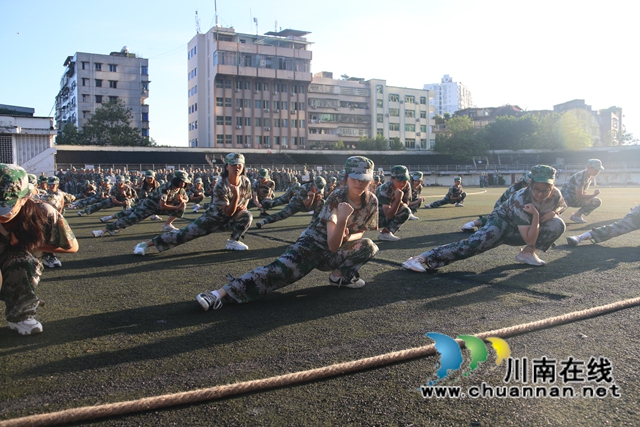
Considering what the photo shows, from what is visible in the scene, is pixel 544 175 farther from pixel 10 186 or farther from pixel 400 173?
pixel 10 186

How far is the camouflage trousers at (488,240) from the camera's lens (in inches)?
277

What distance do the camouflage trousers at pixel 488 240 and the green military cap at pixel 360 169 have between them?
2047 millimetres

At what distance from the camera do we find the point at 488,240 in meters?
7.13

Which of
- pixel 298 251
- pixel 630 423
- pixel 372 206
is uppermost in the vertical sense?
pixel 372 206

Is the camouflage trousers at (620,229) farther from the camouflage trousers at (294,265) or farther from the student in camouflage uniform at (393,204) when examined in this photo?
the camouflage trousers at (294,265)

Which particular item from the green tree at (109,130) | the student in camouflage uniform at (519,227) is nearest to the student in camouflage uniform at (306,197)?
the student in camouflage uniform at (519,227)

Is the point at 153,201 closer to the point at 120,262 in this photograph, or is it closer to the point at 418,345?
the point at 120,262

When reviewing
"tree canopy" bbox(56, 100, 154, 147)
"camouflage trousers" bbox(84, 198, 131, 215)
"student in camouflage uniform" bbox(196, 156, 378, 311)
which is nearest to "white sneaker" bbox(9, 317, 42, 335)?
"student in camouflage uniform" bbox(196, 156, 378, 311)

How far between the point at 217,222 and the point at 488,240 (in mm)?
4799

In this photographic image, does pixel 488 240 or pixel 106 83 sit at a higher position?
pixel 106 83

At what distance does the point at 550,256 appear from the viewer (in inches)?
336

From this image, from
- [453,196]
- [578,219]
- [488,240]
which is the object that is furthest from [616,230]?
[453,196]

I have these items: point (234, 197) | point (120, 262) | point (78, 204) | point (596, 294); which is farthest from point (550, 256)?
point (78, 204)

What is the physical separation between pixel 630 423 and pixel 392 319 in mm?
2384
